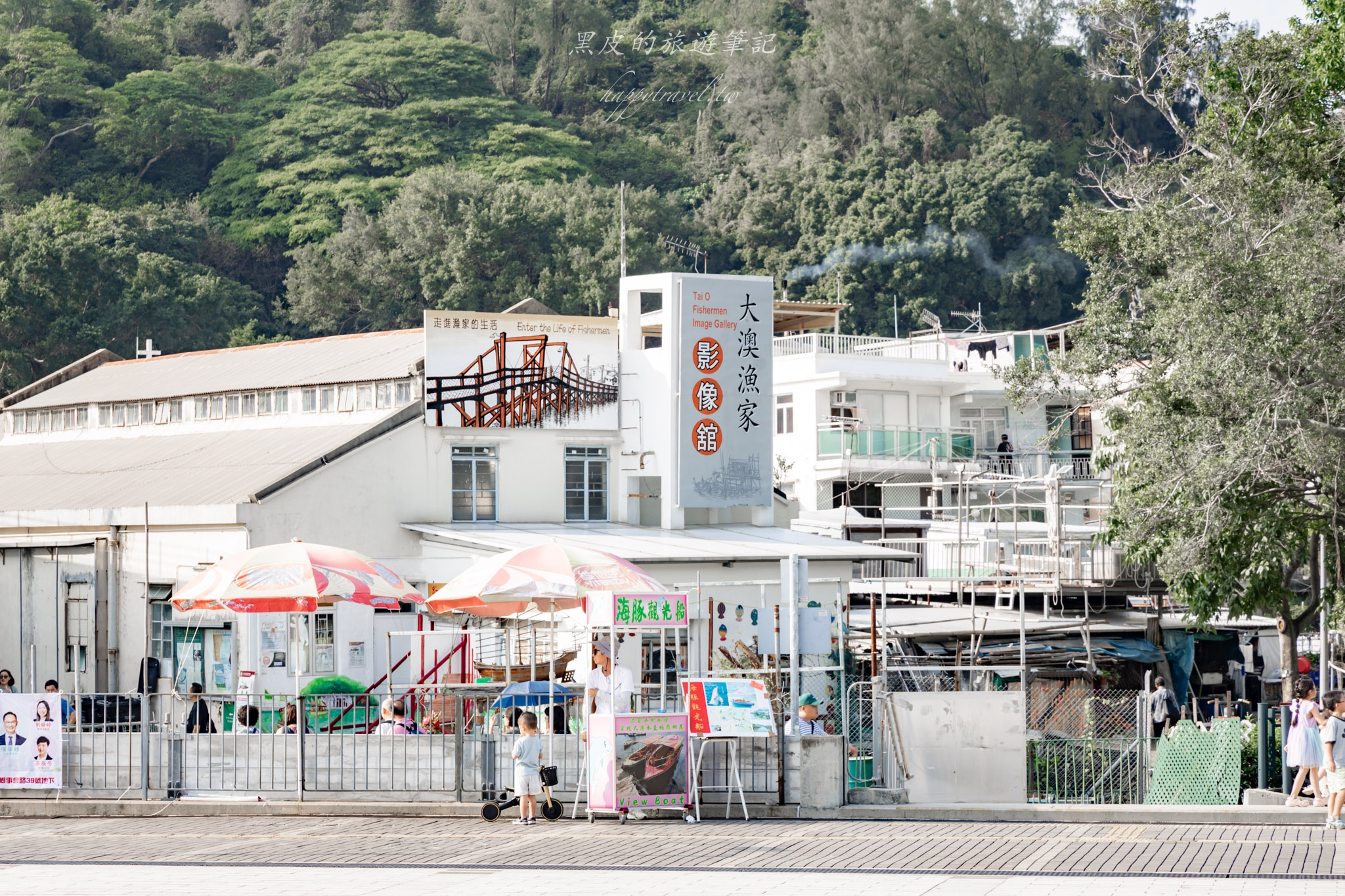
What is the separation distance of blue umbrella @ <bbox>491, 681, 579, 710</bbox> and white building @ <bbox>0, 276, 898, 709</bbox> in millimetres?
6148

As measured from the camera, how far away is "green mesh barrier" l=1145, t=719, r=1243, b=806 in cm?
1881

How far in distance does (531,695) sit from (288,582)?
3.15 meters

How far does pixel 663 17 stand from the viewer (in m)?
104

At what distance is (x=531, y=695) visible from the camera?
63.4 ft

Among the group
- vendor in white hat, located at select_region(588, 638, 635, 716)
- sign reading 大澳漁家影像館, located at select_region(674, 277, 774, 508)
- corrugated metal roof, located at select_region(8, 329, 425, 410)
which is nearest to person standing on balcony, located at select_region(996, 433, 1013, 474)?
sign reading 大澳漁家影像館, located at select_region(674, 277, 774, 508)

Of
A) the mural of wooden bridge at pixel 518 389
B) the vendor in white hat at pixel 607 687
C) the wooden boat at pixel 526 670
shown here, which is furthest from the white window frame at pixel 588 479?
the vendor in white hat at pixel 607 687

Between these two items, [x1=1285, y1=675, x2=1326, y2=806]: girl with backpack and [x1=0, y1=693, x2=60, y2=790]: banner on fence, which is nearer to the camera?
[x1=1285, y1=675, x2=1326, y2=806]: girl with backpack

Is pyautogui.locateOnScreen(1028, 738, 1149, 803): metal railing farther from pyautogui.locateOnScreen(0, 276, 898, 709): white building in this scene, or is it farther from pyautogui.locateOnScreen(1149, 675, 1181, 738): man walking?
pyautogui.locateOnScreen(0, 276, 898, 709): white building

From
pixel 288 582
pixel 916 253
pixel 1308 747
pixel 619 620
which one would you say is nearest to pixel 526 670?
pixel 288 582

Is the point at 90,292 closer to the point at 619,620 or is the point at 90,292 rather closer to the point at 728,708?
the point at 619,620

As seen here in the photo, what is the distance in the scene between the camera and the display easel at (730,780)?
16984mm

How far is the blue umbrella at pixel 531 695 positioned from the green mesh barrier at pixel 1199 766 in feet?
22.7

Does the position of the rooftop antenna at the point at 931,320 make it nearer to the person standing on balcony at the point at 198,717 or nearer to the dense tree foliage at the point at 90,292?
the dense tree foliage at the point at 90,292

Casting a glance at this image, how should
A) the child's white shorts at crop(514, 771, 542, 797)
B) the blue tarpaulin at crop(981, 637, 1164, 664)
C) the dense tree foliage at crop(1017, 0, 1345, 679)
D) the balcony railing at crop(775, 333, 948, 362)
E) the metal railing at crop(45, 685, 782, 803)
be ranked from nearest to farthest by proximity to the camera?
1. the child's white shorts at crop(514, 771, 542, 797)
2. the metal railing at crop(45, 685, 782, 803)
3. the dense tree foliage at crop(1017, 0, 1345, 679)
4. the blue tarpaulin at crop(981, 637, 1164, 664)
5. the balcony railing at crop(775, 333, 948, 362)
